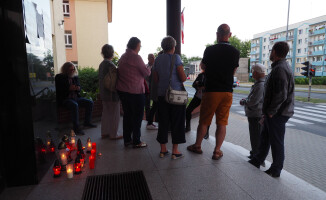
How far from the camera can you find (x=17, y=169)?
2514mm

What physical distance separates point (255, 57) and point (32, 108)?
72.5 m

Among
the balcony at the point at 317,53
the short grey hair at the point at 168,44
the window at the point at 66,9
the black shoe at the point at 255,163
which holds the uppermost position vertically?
the window at the point at 66,9

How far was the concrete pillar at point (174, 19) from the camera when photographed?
14.9ft

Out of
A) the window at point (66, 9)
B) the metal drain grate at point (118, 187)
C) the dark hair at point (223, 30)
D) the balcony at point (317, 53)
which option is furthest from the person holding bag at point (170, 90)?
the balcony at point (317, 53)

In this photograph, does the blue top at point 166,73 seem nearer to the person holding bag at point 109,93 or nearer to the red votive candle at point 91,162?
the person holding bag at point 109,93

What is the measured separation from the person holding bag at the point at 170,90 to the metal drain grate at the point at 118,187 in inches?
32.1

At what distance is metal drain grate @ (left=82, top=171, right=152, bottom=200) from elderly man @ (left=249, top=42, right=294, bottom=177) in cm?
190

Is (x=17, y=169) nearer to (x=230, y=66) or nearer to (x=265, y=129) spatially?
(x=230, y=66)

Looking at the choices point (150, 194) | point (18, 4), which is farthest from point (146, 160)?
point (18, 4)

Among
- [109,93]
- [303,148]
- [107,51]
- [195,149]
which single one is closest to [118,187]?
[195,149]

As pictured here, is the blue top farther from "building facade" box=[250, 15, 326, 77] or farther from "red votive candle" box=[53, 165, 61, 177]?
"building facade" box=[250, 15, 326, 77]

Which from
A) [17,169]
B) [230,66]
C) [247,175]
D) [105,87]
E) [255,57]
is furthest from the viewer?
[255,57]

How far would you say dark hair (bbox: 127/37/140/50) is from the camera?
140 inches

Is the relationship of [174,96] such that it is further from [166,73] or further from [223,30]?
[223,30]
